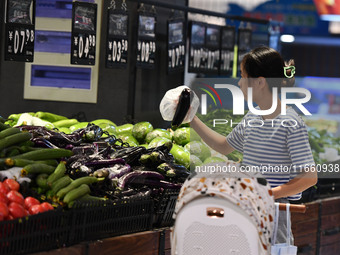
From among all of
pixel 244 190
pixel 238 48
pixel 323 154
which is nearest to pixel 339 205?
pixel 323 154

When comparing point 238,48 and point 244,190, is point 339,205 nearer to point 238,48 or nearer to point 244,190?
Result: point 238,48

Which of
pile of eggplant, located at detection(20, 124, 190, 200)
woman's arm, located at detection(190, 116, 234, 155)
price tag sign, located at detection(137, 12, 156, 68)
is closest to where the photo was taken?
woman's arm, located at detection(190, 116, 234, 155)

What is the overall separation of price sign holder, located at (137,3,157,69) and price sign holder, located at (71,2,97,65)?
639 millimetres

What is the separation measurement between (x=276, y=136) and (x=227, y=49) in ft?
13.7

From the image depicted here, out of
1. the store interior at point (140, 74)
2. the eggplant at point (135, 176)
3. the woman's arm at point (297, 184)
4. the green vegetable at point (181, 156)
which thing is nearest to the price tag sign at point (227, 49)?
the store interior at point (140, 74)

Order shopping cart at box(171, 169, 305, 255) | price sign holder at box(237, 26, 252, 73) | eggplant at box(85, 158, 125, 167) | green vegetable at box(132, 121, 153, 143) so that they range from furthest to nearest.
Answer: price sign holder at box(237, 26, 252, 73) < green vegetable at box(132, 121, 153, 143) < eggplant at box(85, 158, 125, 167) < shopping cart at box(171, 169, 305, 255)

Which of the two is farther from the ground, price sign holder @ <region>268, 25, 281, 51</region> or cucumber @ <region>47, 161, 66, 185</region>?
price sign holder @ <region>268, 25, 281, 51</region>

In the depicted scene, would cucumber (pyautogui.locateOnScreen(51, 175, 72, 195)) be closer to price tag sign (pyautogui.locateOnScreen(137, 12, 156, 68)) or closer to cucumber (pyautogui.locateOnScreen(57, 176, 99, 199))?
cucumber (pyautogui.locateOnScreen(57, 176, 99, 199))

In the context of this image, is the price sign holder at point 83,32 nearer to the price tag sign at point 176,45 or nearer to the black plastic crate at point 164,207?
the price tag sign at point 176,45

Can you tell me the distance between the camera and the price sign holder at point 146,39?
224 inches

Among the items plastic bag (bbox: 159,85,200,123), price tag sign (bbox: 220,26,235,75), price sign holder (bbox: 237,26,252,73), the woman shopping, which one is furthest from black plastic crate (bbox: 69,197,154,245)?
price sign holder (bbox: 237,26,252,73)

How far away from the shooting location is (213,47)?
22.2ft

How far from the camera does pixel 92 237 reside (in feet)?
10.3

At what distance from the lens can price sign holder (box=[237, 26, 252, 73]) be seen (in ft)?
23.6
